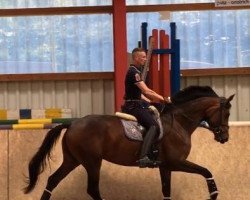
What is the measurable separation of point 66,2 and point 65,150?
3884 mm

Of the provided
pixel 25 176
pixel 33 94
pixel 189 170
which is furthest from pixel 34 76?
pixel 189 170

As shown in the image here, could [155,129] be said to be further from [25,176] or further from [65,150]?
[25,176]

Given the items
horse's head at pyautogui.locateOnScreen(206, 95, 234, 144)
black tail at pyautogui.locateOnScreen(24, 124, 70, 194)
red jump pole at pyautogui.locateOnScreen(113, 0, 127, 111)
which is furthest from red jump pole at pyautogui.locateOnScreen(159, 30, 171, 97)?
black tail at pyautogui.locateOnScreen(24, 124, 70, 194)

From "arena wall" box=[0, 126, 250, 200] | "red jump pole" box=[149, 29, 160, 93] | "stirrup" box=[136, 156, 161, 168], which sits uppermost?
"red jump pole" box=[149, 29, 160, 93]

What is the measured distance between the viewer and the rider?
221 inches

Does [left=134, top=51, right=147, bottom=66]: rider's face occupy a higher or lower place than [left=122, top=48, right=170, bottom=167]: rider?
higher

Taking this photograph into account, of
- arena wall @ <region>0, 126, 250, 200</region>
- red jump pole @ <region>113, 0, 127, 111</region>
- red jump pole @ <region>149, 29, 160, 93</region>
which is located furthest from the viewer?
red jump pole @ <region>113, 0, 127, 111</region>

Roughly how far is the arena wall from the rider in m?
1.11

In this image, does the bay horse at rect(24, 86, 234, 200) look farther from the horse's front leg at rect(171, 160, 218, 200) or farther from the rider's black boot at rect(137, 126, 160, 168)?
the rider's black boot at rect(137, 126, 160, 168)

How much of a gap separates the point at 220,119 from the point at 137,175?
1448 millimetres

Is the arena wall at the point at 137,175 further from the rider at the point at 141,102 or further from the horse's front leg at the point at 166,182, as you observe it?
the rider at the point at 141,102

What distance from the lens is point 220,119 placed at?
229 inches

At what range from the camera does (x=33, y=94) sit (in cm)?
905

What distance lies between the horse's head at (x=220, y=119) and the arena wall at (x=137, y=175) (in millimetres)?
931
